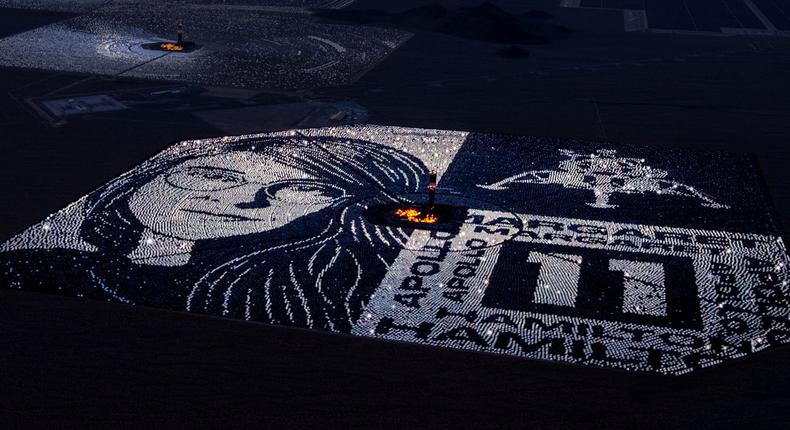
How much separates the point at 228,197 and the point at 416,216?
6.83 feet

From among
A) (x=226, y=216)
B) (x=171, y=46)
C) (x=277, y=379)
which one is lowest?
(x=171, y=46)

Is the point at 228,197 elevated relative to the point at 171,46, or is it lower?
elevated

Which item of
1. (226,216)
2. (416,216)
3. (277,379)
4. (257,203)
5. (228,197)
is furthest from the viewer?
(228,197)

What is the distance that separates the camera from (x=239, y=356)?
22.8 ft

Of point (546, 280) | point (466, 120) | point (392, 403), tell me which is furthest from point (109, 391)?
point (466, 120)

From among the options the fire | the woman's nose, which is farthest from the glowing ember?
the fire

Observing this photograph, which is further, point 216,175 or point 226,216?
point 216,175

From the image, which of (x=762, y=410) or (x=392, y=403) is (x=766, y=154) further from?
(x=392, y=403)

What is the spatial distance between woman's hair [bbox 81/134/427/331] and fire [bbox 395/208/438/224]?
1.36 feet

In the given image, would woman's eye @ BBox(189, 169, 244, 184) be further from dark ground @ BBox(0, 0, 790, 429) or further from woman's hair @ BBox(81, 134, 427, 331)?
Answer: dark ground @ BBox(0, 0, 790, 429)

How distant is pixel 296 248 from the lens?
895cm

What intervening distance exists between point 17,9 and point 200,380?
17.1 m

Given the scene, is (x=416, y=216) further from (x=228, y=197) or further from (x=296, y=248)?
(x=228, y=197)

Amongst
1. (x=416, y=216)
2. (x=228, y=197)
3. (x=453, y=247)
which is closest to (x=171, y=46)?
(x=228, y=197)
